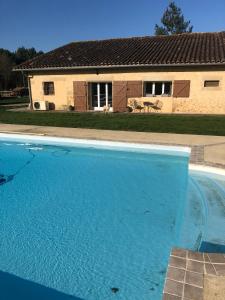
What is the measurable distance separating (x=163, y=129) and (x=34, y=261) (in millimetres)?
7869

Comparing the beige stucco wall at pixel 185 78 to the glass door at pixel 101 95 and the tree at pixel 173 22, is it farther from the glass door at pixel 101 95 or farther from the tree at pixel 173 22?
the tree at pixel 173 22

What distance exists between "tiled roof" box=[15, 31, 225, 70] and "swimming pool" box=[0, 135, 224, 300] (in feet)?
27.3

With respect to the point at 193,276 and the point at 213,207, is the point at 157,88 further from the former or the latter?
the point at 193,276

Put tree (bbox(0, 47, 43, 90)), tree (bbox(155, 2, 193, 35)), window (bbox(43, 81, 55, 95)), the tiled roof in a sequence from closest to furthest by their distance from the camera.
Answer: the tiled roof → window (bbox(43, 81, 55, 95)) → tree (bbox(0, 47, 43, 90)) → tree (bbox(155, 2, 193, 35))

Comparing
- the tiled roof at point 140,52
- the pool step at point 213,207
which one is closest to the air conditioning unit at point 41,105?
the tiled roof at point 140,52

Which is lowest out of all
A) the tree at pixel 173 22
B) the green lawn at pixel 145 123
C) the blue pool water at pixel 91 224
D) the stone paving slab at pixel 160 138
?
the blue pool water at pixel 91 224

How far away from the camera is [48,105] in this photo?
18.0 meters

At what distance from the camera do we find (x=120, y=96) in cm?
1609

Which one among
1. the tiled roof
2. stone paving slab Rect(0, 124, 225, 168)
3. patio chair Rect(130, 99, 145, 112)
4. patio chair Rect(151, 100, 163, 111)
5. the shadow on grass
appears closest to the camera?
the shadow on grass

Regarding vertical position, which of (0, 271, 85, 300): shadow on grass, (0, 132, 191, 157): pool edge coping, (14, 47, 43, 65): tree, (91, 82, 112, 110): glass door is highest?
(14, 47, 43, 65): tree

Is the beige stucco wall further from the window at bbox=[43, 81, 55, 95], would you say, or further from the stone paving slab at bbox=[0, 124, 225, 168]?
the stone paving slab at bbox=[0, 124, 225, 168]

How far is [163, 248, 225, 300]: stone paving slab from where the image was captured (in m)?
2.52

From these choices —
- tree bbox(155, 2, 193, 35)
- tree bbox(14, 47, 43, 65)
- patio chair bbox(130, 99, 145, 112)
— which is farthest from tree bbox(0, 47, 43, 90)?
patio chair bbox(130, 99, 145, 112)

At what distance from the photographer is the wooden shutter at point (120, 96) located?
15.9 m
